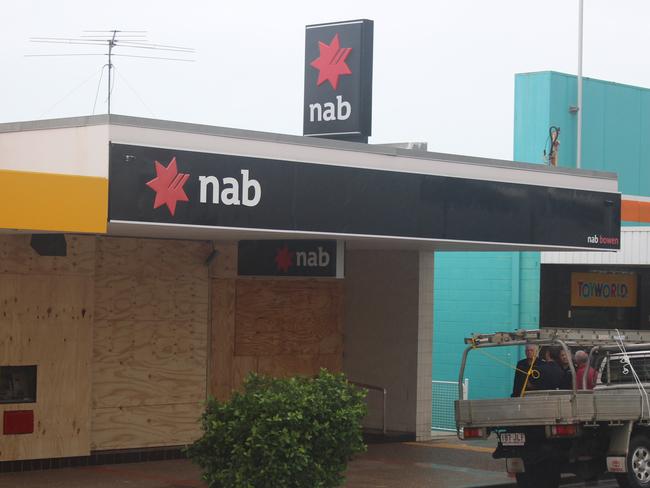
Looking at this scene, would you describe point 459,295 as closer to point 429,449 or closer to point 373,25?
point 429,449

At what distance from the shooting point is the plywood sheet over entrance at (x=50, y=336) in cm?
1664

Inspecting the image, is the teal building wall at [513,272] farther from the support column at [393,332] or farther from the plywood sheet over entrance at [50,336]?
the plywood sheet over entrance at [50,336]

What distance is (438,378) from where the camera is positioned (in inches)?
1119

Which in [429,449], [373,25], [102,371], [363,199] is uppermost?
[373,25]

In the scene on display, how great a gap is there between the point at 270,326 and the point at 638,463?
22.5 feet

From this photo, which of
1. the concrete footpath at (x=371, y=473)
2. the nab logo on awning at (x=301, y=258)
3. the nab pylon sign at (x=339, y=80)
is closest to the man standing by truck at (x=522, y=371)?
the concrete footpath at (x=371, y=473)

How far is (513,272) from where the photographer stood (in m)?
27.1

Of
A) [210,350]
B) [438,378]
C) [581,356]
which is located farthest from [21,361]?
[438,378]

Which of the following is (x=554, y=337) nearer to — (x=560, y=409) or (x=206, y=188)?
(x=560, y=409)

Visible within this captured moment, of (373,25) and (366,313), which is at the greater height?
(373,25)

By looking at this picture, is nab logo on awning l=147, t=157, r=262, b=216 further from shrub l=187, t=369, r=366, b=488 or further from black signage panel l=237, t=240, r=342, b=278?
shrub l=187, t=369, r=366, b=488

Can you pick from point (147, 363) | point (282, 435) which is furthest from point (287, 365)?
point (282, 435)

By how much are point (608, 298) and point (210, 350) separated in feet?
37.2

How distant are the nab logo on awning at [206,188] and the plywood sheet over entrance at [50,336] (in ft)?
9.53
